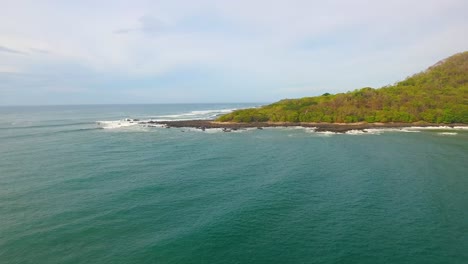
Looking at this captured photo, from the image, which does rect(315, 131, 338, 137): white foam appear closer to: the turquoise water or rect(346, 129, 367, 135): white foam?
rect(346, 129, 367, 135): white foam

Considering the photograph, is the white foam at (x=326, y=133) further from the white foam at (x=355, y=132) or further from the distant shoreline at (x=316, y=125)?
the white foam at (x=355, y=132)

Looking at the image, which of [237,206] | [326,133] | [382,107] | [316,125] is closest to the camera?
[237,206]

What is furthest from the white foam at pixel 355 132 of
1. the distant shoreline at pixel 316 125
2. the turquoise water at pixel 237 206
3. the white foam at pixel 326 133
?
the turquoise water at pixel 237 206

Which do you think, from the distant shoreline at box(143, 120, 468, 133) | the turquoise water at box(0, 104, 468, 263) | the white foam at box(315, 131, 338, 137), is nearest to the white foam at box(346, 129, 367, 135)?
the distant shoreline at box(143, 120, 468, 133)

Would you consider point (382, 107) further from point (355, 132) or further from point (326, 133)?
point (326, 133)

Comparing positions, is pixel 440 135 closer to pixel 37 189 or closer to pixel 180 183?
pixel 180 183

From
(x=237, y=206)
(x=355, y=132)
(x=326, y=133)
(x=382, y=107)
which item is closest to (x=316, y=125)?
(x=326, y=133)
